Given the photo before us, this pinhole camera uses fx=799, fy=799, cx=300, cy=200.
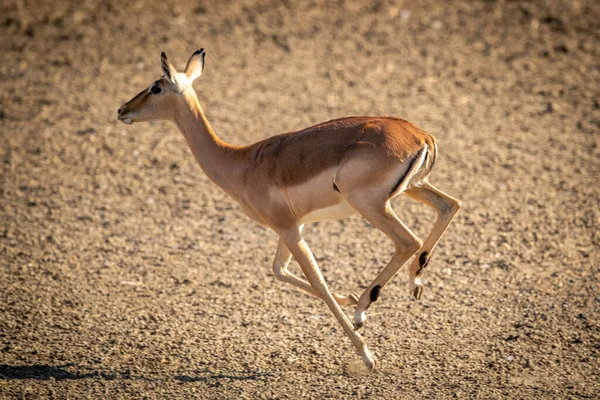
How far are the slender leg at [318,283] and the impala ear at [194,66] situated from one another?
1.60m

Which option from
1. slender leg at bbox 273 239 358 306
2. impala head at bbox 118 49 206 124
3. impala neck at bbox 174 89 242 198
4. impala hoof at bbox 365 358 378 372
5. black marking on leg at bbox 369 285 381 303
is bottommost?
impala hoof at bbox 365 358 378 372

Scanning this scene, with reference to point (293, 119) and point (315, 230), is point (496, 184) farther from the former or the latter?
point (293, 119)

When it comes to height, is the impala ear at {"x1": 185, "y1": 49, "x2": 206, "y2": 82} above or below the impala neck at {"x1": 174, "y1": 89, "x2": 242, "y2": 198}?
above

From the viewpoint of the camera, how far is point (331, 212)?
5.91 m

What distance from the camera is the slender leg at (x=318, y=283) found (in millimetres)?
5797

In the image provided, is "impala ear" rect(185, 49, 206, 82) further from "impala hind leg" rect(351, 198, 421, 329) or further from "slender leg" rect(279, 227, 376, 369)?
"impala hind leg" rect(351, 198, 421, 329)

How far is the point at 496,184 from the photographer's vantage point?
351 inches

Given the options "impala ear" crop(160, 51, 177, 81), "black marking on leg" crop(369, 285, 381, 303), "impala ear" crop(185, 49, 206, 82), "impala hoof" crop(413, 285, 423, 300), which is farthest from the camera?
"impala ear" crop(185, 49, 206, 82)

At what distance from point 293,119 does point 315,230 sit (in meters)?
2.50

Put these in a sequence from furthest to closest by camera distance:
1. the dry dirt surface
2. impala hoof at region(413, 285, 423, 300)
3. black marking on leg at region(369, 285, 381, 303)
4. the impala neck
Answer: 1. the impala neck
2. impala hoof at region(413, 285, 423, 300)
3. the dry dirt surface
4. black marking on leg at region(369, 285, 381, 303)

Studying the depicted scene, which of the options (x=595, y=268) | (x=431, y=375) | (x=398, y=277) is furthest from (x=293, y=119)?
(x=431, y=375)

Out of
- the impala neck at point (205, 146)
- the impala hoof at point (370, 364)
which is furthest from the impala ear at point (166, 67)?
the impala hoof at point (370, 364)

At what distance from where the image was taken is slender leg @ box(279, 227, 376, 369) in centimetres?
580

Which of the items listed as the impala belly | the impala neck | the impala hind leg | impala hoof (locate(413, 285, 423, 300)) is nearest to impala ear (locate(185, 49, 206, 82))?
the impala neck
